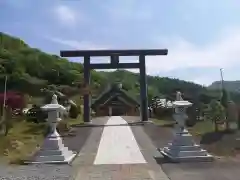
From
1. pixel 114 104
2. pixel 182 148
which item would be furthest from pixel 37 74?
pixel 182 148

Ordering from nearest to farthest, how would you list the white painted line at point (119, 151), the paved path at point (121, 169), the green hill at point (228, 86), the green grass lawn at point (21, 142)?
the paved path at point (121, 169)
the white painted line at point (119, 151)
the green grass lawn at point (21, 142)
the green hill at point (228, 86)

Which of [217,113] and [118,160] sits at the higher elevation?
[217,113]

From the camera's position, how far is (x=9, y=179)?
8.20 m

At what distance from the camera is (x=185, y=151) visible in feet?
36.1

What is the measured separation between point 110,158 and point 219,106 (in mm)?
10648

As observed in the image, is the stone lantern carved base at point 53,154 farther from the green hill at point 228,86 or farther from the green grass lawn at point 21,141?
the green hill at point 228,86

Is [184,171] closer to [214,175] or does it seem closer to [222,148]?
[214,175]

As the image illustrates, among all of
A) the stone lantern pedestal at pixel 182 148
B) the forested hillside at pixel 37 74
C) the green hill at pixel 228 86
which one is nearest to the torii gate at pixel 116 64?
the stone lantern pedestal at pixel 182 148

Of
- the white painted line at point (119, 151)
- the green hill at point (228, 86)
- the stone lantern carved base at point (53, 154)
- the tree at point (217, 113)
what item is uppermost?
the green hill at point (228, 86)

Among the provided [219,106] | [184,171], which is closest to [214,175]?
[184,171]

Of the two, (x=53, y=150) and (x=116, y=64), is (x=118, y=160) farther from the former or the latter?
(x=116, y=64)

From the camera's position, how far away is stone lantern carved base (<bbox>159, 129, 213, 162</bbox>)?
10766mm

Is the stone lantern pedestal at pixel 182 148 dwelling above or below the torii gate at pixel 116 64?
below

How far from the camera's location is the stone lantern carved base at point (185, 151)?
1077 cm
